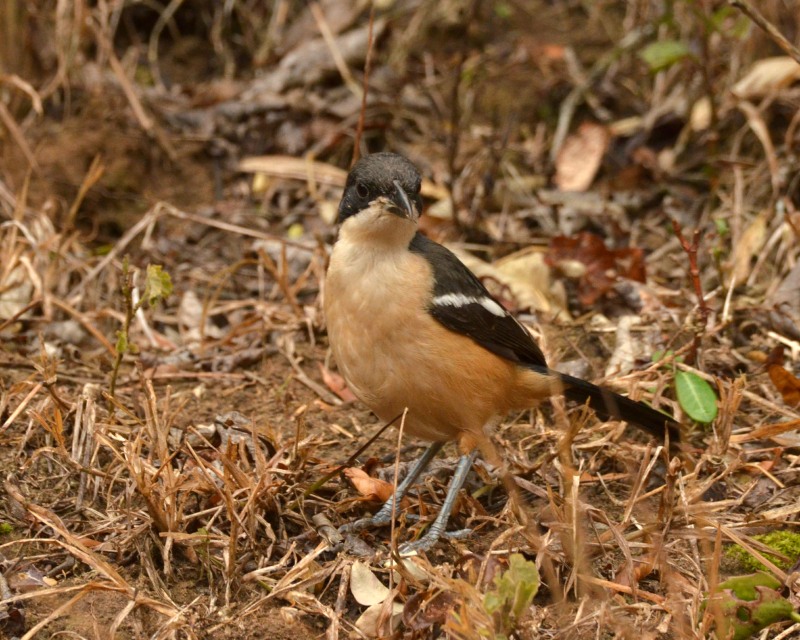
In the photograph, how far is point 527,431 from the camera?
5.00 meters

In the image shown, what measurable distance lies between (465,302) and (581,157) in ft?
12.0

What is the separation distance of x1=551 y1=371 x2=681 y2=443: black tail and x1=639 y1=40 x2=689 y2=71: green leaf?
3.14m

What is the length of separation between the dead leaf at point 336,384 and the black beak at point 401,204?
4.58 feet

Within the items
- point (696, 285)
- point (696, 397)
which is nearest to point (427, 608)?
point (696, 397)

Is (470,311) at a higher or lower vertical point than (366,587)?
higher

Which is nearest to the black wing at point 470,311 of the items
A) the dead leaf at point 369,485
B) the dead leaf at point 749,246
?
the dead leaf at point 369,485

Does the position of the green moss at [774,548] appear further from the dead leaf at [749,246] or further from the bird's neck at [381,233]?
the dead leaf at [749,246]

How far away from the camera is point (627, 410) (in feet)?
14.7

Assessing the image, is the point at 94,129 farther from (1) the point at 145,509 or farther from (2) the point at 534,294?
(1) the point at 145,509

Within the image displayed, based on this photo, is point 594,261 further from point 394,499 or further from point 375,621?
point 375,621

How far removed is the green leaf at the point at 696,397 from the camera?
4578 mm

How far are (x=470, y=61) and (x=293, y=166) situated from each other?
1958 mm

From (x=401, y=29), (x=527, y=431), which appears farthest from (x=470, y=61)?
(x=527, y=431)

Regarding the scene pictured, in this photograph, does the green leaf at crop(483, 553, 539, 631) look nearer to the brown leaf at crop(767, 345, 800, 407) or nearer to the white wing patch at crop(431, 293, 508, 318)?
the white wing patch at crop(431, 293, 508, 318)
